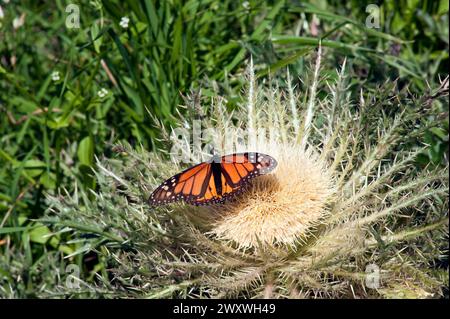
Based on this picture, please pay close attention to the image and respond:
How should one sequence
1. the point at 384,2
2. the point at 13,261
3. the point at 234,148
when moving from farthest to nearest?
the point at 384,2 < the point at 13,261 < the point at 234,148

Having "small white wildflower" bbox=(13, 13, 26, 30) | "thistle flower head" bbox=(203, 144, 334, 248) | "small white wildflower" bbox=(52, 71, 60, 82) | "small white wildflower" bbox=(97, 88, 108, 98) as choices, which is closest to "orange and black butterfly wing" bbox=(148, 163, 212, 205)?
"thistle flower head" bbox=(203, 144, 334, 248)

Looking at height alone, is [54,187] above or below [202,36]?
below

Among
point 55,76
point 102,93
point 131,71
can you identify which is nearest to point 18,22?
point 55,76

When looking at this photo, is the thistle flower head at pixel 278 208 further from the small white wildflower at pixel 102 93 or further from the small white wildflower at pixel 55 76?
the small white wildflower at pixel 55 76

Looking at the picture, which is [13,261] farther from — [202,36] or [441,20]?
[441,20]

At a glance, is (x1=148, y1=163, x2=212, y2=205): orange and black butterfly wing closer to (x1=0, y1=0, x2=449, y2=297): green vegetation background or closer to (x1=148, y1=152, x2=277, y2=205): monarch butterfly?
(x1=148, y1=152, x2=277, y2=205): monarch butterfly

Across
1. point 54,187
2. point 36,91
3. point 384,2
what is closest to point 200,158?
point 54,187
